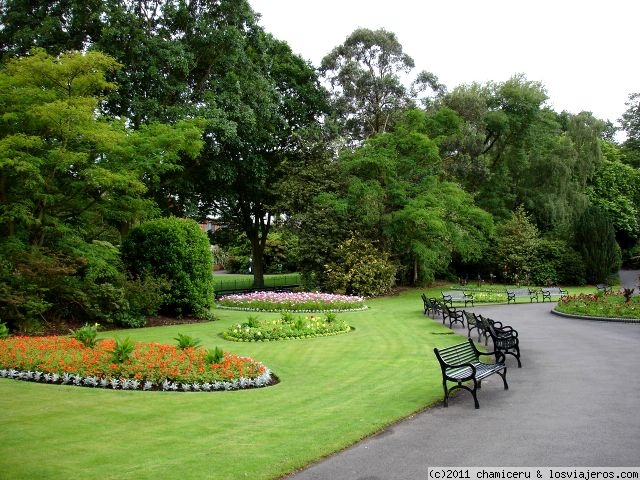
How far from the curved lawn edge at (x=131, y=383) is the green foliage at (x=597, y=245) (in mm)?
35404

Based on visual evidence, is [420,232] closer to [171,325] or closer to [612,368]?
[171,325]

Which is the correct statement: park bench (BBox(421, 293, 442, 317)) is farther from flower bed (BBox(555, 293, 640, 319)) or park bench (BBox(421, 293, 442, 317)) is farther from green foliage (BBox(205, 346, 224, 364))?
green foliage (BBox(205, 346, 224, 364))

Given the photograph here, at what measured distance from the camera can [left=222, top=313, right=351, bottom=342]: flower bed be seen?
627 inches

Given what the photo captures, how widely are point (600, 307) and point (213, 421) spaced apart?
17.3m

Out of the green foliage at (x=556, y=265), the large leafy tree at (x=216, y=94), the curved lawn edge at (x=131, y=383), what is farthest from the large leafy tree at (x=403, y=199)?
the curved lawn edge at (x=131, y=383)

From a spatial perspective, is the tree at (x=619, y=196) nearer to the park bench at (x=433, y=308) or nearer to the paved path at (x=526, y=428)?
the park bench at (x=433, y=308)

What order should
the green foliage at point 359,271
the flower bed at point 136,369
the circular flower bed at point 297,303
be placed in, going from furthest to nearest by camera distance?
the green foliage at point 359,271 → the circular flower bed at point 297,303 → the flower bed at point 136,369

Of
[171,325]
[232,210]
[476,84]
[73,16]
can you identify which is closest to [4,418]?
[171,325]

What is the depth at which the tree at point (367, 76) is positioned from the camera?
37.0 m

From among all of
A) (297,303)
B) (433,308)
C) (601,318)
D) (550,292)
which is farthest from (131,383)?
(550,292)

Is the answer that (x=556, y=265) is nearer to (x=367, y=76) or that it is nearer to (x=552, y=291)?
(x=552, y=291)

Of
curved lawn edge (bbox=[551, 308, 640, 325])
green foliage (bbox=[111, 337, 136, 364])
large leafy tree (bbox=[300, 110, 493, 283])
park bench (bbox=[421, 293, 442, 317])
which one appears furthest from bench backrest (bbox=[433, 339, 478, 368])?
large leafy tree (bbox=[300, 110, 493, 283])

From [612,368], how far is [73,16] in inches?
1028

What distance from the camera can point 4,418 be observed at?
7406mm
